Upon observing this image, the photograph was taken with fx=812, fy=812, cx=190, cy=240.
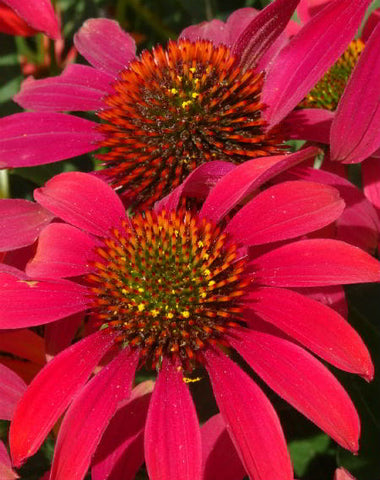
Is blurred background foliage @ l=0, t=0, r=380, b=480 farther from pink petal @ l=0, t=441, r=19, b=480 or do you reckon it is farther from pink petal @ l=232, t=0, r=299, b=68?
pink petal @ l=232, t=0, r=299, b=68

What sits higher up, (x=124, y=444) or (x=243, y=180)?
(x=243, y=180)

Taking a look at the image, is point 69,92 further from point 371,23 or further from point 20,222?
point 371,23

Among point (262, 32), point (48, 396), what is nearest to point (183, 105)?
point (262, 32)

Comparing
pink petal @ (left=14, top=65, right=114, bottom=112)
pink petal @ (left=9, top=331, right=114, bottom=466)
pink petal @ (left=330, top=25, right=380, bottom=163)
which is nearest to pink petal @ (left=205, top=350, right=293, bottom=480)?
pink petal @ (left=9, top=331, right=114, bottom=466)

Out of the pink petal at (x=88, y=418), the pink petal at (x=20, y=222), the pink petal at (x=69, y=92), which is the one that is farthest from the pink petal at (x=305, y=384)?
the pink petal at (x=69, y=92)

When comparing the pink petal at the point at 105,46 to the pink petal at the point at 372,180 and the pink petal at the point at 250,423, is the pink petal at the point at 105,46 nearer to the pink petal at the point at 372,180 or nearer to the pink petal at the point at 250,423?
the pink petal at the point at 372,180

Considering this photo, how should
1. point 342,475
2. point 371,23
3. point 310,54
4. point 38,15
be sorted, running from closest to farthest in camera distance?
point 342,475 → point 310,54 → point 38,15 → point 371,23

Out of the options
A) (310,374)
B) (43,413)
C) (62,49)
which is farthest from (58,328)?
(62,49)
